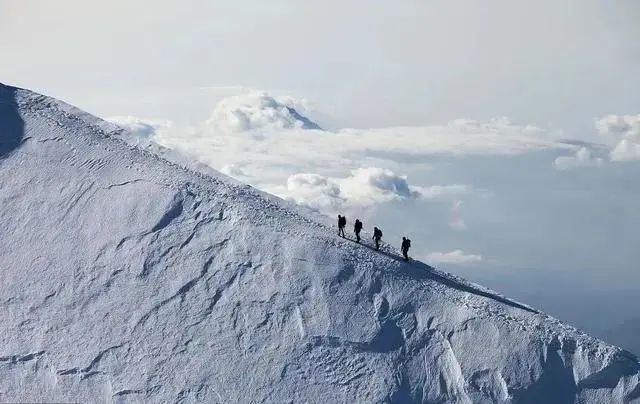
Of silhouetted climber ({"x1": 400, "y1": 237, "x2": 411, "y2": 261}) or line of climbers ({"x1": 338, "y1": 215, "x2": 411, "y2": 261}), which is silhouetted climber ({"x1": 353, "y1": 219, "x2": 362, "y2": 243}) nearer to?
line of climbers ({"x1": 338, "y1": 215, "x2": 411, "y2": 261})

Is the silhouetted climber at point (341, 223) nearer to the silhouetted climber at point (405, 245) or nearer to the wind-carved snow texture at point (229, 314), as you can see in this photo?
the wind-carved snow texture at point (229, 314)

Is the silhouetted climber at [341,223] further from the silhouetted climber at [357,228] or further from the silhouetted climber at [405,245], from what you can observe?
the silhouetted climber at [405,245]

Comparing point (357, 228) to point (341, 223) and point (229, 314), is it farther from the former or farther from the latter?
point (229, 314)

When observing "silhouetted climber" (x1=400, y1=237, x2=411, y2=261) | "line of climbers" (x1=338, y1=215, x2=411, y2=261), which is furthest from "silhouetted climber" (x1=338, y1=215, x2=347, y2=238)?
"silhouetted climber" (x1=400, y1=237, x2=411, y2=261)

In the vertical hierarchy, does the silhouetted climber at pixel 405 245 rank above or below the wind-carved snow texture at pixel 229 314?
above

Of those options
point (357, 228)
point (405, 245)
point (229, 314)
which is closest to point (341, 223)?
point (357, 228)

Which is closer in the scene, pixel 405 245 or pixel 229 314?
pixel 229 314

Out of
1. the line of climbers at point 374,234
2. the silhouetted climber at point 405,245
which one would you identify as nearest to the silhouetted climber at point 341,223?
the line of climbers at point 374,234

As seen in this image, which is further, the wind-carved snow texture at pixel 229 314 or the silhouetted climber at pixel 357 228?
the silhouetted climber at pixel 357 228

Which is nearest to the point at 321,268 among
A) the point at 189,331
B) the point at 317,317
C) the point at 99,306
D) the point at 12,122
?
the point at 317,317

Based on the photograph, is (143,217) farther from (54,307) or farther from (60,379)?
(60,379)
